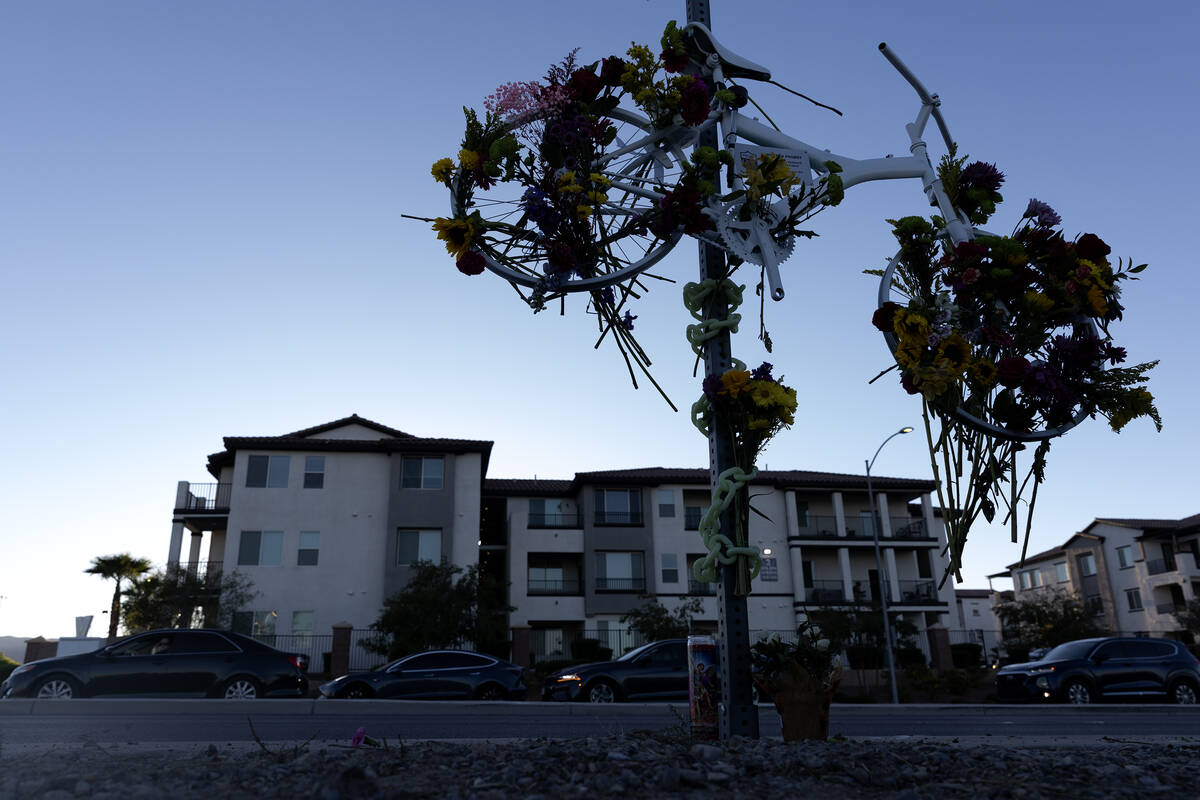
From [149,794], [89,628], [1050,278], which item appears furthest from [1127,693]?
[89,628]

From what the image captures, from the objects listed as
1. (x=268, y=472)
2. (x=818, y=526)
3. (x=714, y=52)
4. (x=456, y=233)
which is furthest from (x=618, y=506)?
(x=456, y=233)

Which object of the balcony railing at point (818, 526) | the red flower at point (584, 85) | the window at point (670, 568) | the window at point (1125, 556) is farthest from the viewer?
the window at point (1125, 556)

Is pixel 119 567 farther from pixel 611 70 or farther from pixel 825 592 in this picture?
pixel 611 70

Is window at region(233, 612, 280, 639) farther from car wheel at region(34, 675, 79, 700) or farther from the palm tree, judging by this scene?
car wheel at region(34, 675, 79, 700)

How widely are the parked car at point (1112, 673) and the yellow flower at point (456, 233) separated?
1884 centimetres

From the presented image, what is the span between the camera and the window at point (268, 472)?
122 ft

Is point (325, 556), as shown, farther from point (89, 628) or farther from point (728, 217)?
point (728, 217)

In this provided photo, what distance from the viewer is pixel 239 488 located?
36.8 meters

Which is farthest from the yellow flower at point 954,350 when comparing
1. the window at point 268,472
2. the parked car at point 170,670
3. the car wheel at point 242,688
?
the window at point 268,472

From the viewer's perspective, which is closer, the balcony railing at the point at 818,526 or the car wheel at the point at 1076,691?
the car wheel at the point at 1076,691

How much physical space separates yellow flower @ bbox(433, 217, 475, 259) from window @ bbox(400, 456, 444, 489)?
34.2 metres

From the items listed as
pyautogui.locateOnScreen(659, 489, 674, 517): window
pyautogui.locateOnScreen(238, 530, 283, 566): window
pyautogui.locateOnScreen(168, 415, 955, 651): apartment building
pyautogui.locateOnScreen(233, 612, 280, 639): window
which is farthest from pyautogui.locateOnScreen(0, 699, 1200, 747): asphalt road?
pyautogui.locateOnScreen(659, 489, 674, 517): window

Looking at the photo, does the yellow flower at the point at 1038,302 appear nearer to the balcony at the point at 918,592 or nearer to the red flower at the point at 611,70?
the red flower at the point at 611,70

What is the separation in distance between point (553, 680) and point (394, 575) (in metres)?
20.3
